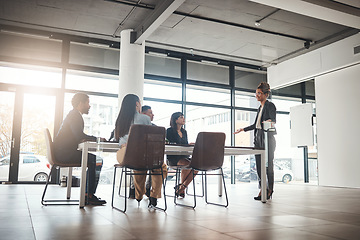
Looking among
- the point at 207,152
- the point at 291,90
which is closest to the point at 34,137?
the point at 207,152

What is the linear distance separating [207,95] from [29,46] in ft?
13.7

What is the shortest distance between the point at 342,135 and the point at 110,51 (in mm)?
5283

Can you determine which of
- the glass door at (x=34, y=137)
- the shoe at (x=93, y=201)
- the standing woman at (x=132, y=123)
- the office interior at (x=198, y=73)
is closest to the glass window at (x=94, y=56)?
the office interior at (x=198, y=73)

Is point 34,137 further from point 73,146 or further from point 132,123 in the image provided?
point 132,123

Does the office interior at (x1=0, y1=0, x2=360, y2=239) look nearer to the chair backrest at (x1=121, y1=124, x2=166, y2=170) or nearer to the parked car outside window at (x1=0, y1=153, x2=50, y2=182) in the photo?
the parked car outside window at (x1=0, y1=153, x2=50, y2=182)

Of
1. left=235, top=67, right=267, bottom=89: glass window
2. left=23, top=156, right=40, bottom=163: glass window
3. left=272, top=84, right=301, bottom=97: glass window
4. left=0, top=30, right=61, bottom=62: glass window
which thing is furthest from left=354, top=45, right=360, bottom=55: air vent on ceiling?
left=23, top=156, right=40, bottom=163: glass window

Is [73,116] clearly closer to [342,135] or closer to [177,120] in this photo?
[177,120]

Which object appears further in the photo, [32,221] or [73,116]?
[73,116]

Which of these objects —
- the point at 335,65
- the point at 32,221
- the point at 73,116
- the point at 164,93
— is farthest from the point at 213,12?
the point at 32,221

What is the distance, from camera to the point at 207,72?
875 cm

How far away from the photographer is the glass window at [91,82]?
7320mm

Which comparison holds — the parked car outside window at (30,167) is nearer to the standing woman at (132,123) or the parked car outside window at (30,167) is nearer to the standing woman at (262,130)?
the standing woman at (132,123)

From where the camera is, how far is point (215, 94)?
8.70 m

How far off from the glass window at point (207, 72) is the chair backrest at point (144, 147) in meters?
5.49
